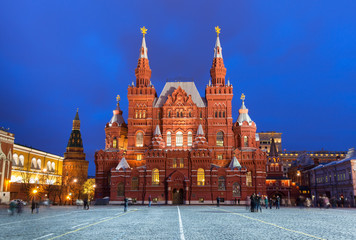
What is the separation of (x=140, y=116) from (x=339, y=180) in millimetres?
46126

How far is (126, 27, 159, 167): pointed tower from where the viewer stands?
74550 mm

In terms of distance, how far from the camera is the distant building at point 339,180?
63275 mm

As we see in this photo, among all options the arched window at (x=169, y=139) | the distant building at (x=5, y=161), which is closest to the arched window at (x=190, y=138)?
the arched window at (x=169, y=139)

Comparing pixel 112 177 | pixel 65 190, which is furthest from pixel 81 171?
pixel 112 177

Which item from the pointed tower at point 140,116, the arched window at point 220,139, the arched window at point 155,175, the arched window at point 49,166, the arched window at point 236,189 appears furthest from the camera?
the arched window at point 49,166

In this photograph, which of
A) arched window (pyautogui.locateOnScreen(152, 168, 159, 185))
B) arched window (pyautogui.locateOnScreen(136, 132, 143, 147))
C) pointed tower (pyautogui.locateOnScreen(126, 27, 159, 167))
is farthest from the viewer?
arched window (pyautogui.locateOnScreen(136, 132, 143, 147))

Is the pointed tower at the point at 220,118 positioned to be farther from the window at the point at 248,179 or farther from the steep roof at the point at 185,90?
the window at the point at 248,179

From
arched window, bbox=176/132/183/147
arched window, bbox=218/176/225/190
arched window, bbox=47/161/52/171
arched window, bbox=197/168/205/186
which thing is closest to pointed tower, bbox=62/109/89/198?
arched window, bbox=47/161/52/171

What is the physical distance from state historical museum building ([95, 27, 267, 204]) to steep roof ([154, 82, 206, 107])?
0.80 ft

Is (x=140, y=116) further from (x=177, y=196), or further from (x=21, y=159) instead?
(x=21, y=159)

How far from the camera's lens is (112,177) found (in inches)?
2739

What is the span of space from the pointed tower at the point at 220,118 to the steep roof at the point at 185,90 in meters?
2.84

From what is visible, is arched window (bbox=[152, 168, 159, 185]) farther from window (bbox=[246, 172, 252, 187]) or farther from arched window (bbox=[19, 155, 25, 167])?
arched window (bbox=[19, 155, 25, 167])

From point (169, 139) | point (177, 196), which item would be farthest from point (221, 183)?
point (169, 139)
